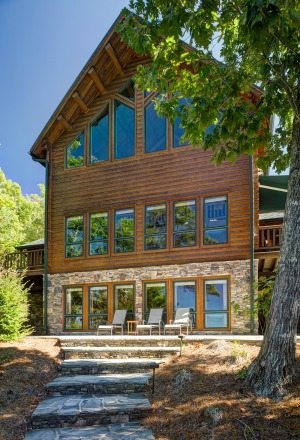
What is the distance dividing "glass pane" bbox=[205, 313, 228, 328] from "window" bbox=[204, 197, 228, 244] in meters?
2.17

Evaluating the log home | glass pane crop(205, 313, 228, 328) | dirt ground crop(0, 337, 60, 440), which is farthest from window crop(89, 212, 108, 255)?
dirt ground crop(0, 337, 60, 440)

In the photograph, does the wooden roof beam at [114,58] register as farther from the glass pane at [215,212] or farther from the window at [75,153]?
the glass pane at [215,212]

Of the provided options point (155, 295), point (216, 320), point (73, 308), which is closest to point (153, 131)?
point (155, 295)

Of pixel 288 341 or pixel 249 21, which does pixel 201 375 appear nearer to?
pixel 288 341

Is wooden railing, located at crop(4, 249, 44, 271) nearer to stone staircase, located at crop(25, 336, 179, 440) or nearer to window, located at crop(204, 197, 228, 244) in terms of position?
stone staircase, located at crop(25, 336, 179, 440)

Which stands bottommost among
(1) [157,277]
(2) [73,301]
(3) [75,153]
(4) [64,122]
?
(2) [73,301]

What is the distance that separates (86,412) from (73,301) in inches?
379

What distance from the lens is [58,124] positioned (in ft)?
54.0

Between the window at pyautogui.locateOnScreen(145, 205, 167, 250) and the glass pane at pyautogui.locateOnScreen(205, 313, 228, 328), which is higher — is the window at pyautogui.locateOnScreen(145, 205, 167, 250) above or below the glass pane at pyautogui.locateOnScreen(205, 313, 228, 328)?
above

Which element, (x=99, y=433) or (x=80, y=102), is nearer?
(x=99, y=433)

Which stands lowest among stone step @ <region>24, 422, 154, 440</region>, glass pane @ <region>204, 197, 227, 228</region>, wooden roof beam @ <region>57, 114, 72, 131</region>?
stone step @ <region>24, 422, 154, 440</region>

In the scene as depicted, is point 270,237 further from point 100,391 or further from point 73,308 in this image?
point 100,391

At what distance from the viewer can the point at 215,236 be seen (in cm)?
1391

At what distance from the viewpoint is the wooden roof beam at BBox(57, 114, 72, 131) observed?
1627 cm
